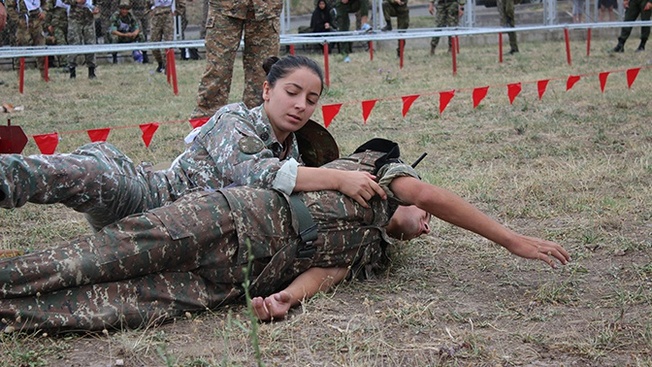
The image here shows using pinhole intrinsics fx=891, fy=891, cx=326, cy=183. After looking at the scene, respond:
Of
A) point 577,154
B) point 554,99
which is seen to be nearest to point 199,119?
point 577,154

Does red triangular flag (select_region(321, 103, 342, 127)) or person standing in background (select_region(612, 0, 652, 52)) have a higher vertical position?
person standing in background (select_region(612, 0, 652, 52))

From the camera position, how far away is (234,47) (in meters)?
7.59

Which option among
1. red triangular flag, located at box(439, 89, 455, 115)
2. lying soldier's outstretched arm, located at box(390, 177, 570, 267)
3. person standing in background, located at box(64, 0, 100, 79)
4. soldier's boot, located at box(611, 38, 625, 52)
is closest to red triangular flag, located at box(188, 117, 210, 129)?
red triangular flag, located at box(439, 89, 455, 115)

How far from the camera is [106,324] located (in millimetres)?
3072

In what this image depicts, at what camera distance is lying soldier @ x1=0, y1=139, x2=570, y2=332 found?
3029mm

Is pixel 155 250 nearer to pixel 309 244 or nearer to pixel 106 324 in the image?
pixel 106 324

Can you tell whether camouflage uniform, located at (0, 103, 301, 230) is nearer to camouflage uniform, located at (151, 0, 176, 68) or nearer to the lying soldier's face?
the lying soldier's face

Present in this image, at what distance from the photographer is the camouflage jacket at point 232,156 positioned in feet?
11.4

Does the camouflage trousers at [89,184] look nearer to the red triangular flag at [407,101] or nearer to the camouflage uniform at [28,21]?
the red triangular flag at [407,101]

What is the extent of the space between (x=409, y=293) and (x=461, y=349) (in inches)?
29.9

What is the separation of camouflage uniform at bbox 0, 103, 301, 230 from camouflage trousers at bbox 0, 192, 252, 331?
0.73 feet

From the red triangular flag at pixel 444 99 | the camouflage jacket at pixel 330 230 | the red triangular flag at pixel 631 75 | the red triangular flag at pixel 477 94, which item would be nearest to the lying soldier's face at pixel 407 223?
the camouflage jacket at pixel 330 230

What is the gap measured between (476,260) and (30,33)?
13.4 m

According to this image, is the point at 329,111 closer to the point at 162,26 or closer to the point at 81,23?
the point at 162,26
